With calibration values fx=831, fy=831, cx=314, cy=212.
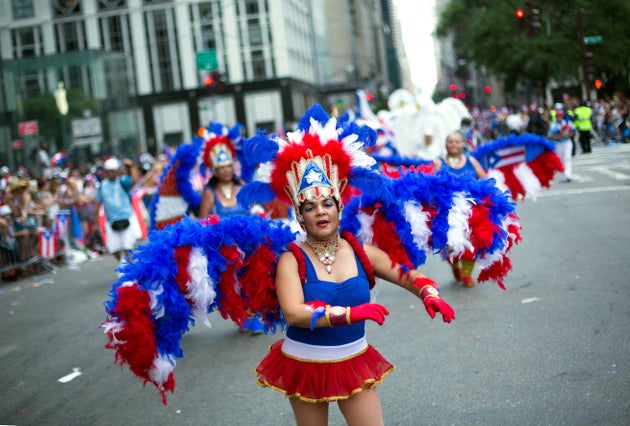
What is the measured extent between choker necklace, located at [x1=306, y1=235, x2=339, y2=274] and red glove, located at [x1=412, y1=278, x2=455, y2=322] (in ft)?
1.29

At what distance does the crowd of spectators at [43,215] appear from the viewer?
14688 millimetres

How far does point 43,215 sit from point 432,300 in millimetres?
13306

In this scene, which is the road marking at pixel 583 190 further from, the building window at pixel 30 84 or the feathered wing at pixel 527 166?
the building window at pixel 30 84

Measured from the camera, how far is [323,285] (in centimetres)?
369

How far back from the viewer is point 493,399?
5043 millimetres

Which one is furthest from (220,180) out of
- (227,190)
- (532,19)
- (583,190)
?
(532,19)

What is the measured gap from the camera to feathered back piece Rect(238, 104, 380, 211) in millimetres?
3748

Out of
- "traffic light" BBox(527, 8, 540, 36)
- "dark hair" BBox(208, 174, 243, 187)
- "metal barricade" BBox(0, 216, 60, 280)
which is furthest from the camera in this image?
"traffic light" BBox(527, 8, 540, 36)

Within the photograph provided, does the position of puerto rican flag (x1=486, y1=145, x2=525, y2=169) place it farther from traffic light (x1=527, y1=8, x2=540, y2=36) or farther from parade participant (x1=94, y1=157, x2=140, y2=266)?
traffic light (x1=527, y1=8, x2=540, y2=36)

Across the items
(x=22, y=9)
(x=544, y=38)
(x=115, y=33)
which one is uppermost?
(x=115, y=33)

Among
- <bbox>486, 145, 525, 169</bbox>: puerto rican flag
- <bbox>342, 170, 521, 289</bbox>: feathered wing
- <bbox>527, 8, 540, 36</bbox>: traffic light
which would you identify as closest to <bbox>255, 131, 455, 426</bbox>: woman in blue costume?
<bbox>342, 170, 521, 289</bbox>: feathered wing

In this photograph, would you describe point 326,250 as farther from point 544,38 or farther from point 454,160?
point 544,38

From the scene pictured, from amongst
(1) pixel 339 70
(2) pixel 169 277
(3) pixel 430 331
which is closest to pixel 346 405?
(2) pixel 169 277

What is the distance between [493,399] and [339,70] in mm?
110670
